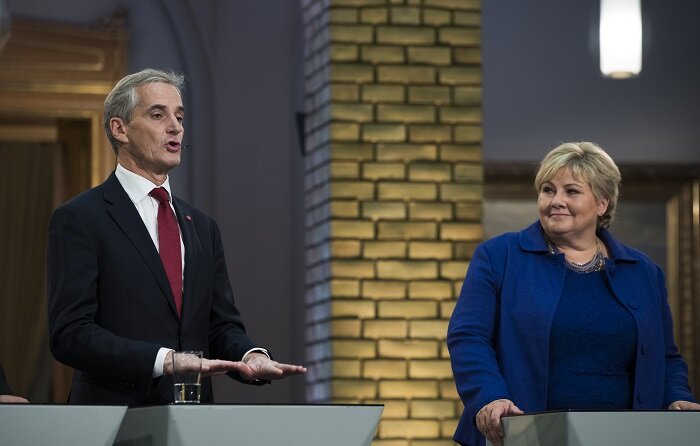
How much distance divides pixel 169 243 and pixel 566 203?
1.08 metres

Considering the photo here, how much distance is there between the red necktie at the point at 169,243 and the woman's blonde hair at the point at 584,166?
0.99 m

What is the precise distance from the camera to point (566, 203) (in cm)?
371

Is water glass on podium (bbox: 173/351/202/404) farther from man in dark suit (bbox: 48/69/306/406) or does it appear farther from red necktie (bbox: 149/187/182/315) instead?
red necktie (bbox: 149/187/182/315)

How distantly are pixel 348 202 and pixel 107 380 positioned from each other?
2.71 metres

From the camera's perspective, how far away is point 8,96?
7965 millimetres

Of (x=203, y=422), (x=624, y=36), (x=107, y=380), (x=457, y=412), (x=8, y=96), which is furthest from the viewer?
(x=8, y=96)

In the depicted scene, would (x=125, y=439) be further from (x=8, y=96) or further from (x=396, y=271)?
(x=8, y=96)

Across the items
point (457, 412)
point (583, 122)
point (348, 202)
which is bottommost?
point (457, 412)

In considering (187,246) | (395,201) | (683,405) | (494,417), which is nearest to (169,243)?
(187,246)

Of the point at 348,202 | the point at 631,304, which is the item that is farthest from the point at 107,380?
the point at 348,202

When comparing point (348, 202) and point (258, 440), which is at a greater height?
point (348, 202)

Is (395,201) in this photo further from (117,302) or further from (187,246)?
(117,302)

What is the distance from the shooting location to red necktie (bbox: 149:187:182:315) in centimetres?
328

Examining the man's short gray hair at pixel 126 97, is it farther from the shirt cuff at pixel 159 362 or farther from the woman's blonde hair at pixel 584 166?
the woman's blonde hair at pixel 584 166
